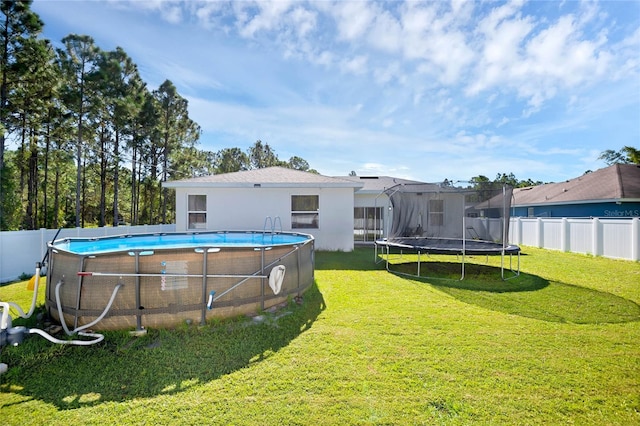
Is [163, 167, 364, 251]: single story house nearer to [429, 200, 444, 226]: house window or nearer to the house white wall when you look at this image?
the house white wall

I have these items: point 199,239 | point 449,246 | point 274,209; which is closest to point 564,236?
point 449,246

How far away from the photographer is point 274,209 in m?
10.7

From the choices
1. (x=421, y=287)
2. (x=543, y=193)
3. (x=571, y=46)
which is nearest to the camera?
(x=421, y=287)

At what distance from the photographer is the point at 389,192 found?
8.95 meters

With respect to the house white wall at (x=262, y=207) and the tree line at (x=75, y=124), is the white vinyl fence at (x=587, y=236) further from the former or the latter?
the tree line at (x=75, y=124)

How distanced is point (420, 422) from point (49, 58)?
19460mm

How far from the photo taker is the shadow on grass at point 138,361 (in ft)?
8.12

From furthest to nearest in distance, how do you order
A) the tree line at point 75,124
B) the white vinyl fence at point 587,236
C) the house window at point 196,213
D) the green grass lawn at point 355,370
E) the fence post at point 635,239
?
1. the tree line at point 75,124
2. the house window at point 196,213
3. the white vinyl fence at point 587,236
4. the fence post at point 635,239
5. the green grass lawn at point 355,370

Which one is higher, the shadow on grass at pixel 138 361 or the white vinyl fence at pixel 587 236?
the white vinyl fence at pixel 587 236

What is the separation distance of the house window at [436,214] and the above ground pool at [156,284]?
6035 millimetres

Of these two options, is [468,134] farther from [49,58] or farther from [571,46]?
[49,58]

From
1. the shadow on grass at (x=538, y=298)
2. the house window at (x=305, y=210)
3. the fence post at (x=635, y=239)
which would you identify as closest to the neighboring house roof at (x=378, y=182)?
the house window at (x=305, y=210)

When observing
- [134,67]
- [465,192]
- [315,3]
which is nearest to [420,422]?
[465,192]

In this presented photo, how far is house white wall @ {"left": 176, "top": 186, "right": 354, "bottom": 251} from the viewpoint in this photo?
1061 cm
